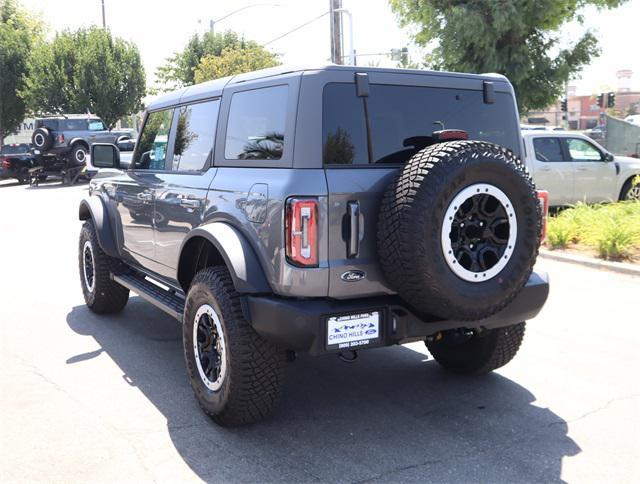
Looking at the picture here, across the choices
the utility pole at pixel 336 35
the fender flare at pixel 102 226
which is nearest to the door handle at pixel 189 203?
the fender flare at pixel 102 226

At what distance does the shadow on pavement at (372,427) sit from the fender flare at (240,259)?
0.87 meters

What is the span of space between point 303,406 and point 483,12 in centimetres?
1329

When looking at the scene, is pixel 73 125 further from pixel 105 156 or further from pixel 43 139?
Result: pixel 105 156

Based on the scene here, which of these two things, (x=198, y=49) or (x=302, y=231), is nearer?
(x=302, y=231)

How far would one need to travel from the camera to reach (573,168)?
11633 millimetres

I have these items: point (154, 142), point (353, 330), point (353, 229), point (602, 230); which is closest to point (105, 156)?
point (154, 142)

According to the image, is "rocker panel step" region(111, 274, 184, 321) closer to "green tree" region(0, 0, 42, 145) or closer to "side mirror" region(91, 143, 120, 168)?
"side mirror" region(91, 143, 120, 168)

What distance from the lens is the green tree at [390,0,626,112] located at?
15.1 meters

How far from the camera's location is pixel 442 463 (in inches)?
136

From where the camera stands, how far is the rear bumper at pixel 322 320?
339 cm

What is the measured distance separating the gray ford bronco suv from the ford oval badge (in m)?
0.01

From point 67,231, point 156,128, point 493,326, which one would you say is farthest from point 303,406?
point 67,231

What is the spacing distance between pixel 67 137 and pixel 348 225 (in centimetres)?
2335

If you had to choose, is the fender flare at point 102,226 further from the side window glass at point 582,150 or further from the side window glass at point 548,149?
the side window glass at point 582,150
